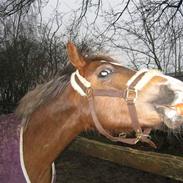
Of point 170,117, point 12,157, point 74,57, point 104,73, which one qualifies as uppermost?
point 74,57

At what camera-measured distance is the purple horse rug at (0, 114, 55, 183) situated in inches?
114

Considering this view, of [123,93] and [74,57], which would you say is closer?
[123,93]

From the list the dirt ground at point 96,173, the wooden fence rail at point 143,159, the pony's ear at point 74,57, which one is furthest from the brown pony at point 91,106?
the dirt ground at point 96,173

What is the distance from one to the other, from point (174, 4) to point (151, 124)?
6.13 meters

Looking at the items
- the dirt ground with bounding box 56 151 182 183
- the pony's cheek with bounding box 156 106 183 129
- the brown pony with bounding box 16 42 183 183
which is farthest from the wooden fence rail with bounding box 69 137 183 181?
the pony's cheek with bounding box 156 106 183 129

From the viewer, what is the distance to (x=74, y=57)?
2.82 meters

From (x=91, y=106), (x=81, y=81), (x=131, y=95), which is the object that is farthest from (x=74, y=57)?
(x=131, y=95)

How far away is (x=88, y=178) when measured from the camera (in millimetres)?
6730

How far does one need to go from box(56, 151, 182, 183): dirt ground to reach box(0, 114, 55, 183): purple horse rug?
375 centimetres

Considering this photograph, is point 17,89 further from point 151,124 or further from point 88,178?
point 151,124

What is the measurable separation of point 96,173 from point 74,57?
453 centimetres

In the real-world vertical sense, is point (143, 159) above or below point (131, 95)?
below

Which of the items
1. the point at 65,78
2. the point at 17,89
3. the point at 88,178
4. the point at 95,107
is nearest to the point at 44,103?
the point at 65,78

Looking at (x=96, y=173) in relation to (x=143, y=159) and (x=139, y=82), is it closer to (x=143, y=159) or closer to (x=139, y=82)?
(x=143, y=159)
